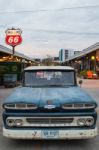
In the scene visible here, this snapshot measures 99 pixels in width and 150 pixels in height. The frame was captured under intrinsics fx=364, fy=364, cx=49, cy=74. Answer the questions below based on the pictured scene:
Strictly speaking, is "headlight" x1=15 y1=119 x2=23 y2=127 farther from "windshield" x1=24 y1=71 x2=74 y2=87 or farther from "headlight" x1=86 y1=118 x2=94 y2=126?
"windshield" x1=24 y1=71 x2=74 y2=87

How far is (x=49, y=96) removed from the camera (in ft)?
25.5

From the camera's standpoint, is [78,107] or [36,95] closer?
[78,107]

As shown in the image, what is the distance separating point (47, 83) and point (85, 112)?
232 cm

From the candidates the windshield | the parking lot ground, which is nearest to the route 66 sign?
the windshield

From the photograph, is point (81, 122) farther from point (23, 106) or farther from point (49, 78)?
point (49, 78)

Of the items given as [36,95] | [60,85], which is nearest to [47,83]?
[60,85]

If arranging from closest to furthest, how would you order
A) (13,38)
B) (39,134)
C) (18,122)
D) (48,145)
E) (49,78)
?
(39,134) → (18,122) → (48,145) → (49,78) → (13,38)

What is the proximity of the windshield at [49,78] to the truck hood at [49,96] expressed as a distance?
2.13 ft

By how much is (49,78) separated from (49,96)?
187cm

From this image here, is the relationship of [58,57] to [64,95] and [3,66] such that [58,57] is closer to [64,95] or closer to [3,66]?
[3,66]

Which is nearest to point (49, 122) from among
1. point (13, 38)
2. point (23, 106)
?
point (23, 106)

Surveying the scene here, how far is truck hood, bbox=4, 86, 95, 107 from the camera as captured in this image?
7.38 meters

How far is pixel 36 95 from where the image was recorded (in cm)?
793

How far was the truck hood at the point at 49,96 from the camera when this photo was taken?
7379 millimetres
